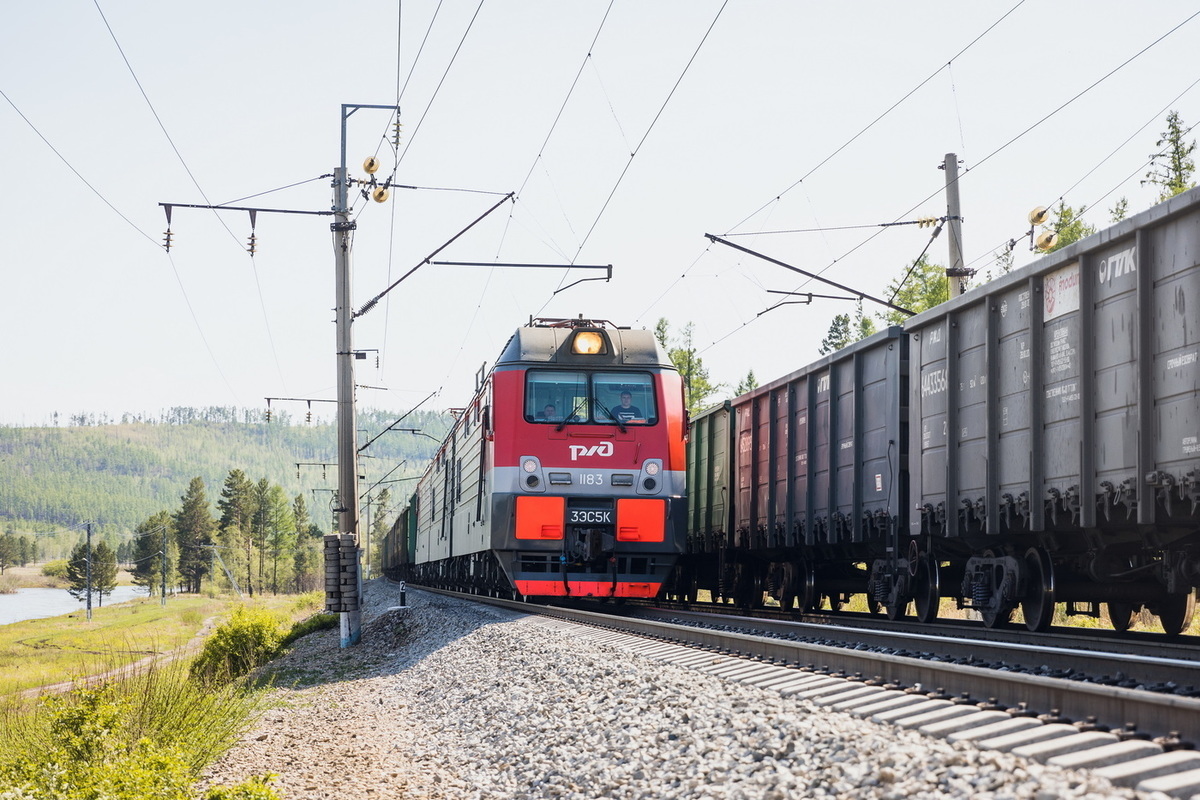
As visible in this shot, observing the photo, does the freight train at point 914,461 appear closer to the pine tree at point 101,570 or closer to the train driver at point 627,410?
the train driver at point 627,410

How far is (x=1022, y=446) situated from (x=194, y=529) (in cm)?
12796

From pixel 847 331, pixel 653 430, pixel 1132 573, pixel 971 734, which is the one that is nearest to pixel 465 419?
pixel 653 430

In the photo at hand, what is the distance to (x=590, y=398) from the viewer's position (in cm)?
1653

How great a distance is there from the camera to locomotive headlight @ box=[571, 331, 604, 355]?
1673 centimetres

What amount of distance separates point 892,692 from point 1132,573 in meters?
3.98

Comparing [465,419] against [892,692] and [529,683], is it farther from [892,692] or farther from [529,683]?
[892,692]

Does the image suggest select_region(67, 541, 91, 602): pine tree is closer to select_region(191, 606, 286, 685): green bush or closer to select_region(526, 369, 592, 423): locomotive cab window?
select_region(191, 606, 286, 685): green bush

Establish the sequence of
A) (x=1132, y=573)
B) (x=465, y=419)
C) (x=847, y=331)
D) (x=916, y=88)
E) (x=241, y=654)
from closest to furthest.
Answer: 1. (x=1132, y=573)
2. (x=916, y=88)
3. (x=465, y=419)
4. (x=241, y=654)
5. (x=847, y=331)

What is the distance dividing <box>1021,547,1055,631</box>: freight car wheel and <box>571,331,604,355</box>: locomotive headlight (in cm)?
779

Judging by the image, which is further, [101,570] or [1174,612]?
[101,570]

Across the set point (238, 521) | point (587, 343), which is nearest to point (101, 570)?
point (238, 521)

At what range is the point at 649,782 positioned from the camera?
19.4ft

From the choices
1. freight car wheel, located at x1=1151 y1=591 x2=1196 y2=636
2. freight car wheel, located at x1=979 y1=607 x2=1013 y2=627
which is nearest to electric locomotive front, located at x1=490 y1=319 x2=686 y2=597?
freight car wheel, located at x1=979 y1=607 x2=1013 y2=627

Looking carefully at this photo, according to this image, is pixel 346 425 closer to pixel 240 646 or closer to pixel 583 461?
pixel 583 461
